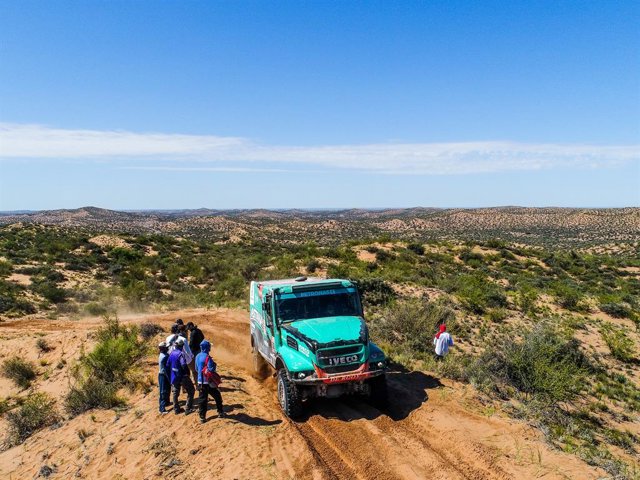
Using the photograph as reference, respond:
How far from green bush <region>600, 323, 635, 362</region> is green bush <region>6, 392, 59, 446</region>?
20.5 metres

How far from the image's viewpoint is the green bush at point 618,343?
1803cm

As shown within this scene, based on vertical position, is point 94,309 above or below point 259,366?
below

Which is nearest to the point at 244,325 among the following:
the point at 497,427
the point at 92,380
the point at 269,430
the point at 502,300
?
the point at 92,380

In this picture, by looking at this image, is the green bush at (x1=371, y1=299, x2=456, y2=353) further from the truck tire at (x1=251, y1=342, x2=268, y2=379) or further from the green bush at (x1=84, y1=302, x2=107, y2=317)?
the green bush at (x1=84, y1=302, x2=107, y2=317)

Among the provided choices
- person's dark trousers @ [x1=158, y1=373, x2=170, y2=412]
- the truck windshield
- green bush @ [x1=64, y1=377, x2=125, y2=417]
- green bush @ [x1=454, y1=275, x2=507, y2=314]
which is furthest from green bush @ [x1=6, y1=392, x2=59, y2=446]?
green bush @ [x1=454, y1=275, x2=507, y2=314]

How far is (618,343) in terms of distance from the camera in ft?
62.1

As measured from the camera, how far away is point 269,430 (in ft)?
27.7

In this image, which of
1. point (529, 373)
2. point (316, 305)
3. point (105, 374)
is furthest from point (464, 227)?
point (105, 374)

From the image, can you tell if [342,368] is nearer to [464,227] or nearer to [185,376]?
[185,376]

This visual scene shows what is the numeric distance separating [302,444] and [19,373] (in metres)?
10.9

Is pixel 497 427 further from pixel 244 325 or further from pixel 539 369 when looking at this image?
pixel 244 325

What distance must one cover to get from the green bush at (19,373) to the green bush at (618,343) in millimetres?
22102

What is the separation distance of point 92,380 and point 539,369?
39.4 feet

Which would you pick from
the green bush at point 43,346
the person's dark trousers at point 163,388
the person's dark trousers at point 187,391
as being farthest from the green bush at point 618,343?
the green bush at point 43,346
